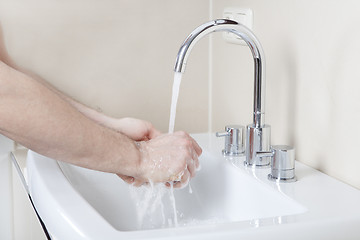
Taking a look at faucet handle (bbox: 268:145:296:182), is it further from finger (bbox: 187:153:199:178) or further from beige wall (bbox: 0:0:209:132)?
beige wall (bbox: 0:0:209:132)

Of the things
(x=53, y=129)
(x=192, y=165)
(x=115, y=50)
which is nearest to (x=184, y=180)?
(x=192, y=165)

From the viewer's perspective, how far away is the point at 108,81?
1304 millimetres

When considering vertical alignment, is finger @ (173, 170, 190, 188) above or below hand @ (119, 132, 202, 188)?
below

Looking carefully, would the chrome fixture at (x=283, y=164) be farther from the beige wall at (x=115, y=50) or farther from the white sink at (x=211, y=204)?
the beige wall at (x=115, y=50)

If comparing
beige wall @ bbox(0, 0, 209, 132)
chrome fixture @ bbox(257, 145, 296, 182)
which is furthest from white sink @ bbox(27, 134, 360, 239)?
beige wall @ bbox(0, 0, 209, 132)

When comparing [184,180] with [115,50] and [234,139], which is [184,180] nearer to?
[234,139]

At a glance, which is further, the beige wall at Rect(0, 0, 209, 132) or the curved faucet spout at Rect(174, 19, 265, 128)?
the beige wall at Rect(0, 0, 209, 132)

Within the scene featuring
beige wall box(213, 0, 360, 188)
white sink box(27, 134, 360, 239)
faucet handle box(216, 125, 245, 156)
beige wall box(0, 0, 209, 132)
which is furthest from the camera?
beige wall box(0, 0, 209, 132)

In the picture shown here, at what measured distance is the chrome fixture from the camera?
90 cm

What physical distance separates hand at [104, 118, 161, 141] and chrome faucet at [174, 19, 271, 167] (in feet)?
0.69

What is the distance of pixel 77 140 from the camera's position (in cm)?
83

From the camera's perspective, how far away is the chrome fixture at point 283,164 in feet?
2.95

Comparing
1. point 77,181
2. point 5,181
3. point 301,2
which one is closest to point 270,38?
point 301,2

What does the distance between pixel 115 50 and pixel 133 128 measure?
274 mm
